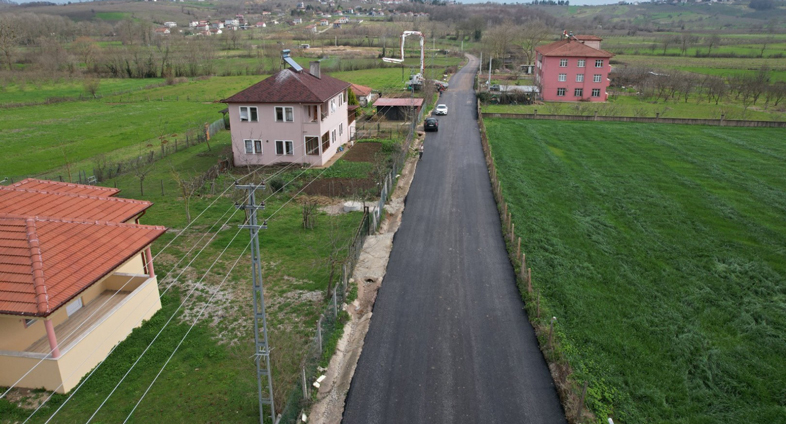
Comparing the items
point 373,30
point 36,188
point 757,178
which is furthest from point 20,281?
point 373,30

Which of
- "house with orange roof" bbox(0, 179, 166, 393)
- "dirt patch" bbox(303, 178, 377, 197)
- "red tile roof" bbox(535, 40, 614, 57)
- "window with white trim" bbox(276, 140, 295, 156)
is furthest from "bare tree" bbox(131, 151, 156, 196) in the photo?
"red tile roof" bbox(535, 40, 614, 57)

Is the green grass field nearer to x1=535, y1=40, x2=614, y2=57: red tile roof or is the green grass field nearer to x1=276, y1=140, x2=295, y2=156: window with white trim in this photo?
x1=276, y1=140, x2=295, y2=156: window with white trim

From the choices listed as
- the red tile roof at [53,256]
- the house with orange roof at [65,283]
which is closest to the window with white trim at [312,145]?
the house with orange roof at [65,283]

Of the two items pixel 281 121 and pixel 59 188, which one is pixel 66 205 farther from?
pixel 281 121

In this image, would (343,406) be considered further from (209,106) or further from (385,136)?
(209,106)

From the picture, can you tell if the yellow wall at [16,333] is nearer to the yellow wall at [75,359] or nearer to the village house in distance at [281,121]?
the yellow wall at [75,359]

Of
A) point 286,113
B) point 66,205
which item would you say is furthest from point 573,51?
point 66,205
